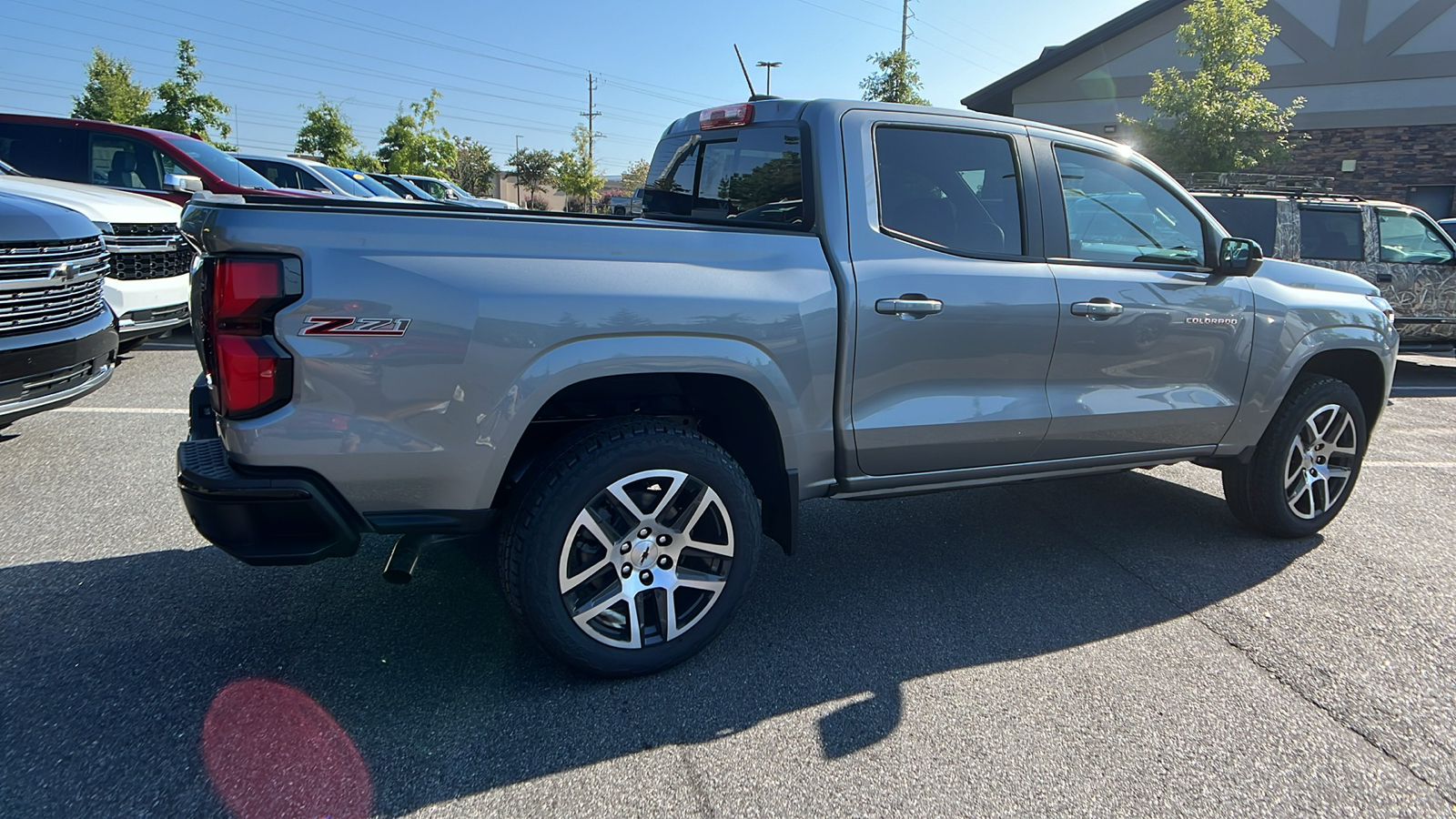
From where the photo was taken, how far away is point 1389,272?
8992 mm

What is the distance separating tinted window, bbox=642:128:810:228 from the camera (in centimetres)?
328

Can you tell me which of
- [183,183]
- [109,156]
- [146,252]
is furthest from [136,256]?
[109,156]

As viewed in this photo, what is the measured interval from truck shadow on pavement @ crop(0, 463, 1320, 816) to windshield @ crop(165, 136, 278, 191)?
681cm

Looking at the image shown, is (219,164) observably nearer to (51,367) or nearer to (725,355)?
(51,367)

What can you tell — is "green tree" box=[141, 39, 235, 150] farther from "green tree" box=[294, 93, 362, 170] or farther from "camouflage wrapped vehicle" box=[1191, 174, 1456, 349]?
"camouflage wrapped vehicle" box=[1191, 174, 1456, 349]

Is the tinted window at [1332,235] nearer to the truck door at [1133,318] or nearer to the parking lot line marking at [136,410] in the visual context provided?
the truck door at [1133,318]

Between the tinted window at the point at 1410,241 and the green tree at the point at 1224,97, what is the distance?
7.78m

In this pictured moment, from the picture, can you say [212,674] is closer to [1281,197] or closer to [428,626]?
[428,626]

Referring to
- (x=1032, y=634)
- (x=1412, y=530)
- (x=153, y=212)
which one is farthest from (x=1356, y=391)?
(x=153, y=212)

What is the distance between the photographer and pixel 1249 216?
28.1 feet

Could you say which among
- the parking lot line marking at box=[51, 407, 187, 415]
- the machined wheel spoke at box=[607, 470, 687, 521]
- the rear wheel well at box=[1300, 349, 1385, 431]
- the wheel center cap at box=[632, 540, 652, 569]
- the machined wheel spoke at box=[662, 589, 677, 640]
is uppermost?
the rear wheel well at box=[1300, 349, 1385, 431]

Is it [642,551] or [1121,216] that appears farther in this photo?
[1121,216]

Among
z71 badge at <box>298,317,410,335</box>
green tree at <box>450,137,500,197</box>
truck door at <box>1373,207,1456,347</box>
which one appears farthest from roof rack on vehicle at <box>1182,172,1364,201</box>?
green tree at <box>450,137,500,197</box>

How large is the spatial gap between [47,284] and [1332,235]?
34.7ft
